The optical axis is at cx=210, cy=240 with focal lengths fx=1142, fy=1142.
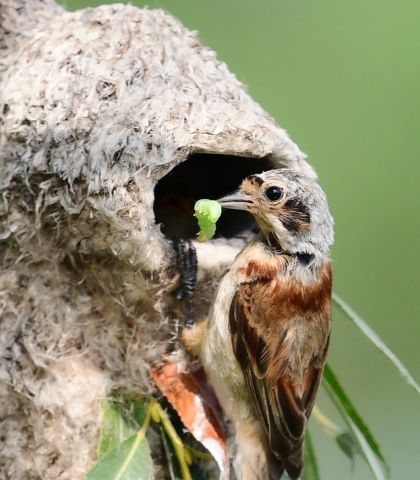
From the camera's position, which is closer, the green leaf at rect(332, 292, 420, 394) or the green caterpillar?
the green caterpillar

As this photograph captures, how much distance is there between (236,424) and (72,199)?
1173 millimetres

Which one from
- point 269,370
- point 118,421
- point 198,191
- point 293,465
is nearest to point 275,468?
point 293,465

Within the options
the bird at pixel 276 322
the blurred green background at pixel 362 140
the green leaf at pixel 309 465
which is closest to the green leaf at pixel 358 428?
the green leaf at pixel 309 465

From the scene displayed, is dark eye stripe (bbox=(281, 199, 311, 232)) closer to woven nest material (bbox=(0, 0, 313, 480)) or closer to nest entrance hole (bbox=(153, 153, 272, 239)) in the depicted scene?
woven nest material (bbox=(0, 0, 313, 480))

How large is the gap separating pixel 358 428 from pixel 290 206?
42.8 inches

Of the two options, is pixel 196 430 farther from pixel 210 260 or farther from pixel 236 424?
pixel 210 260

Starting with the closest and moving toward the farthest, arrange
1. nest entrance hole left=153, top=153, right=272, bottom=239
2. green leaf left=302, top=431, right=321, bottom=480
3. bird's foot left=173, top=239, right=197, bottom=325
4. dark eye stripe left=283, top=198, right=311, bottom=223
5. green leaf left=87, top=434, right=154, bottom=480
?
green leaf left=87, top=434, right=154, bottom=480, dark eye stripe left=283, top=198, right=311, bottom=223, bird's foot left=173, top=239, right=197, bottom=325, green leaf left=302, top=431, right=321, bottom=480, nest entrance hole left=153, top=153, right=272, bottom=239

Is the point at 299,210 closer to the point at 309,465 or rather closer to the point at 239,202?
the point at 239,202

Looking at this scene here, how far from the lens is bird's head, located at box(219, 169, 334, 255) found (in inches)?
183

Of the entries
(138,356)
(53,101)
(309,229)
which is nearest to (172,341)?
(138,356)

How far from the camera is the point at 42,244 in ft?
16.0

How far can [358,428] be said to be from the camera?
5.02 metres

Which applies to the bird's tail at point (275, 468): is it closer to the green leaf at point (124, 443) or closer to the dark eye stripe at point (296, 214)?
the green leaf at point (124, 443)

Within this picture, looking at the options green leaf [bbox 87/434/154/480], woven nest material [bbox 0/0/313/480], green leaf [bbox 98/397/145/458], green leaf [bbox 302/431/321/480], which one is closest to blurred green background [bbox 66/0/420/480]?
green leaf [bbox 302/431/321/480]
